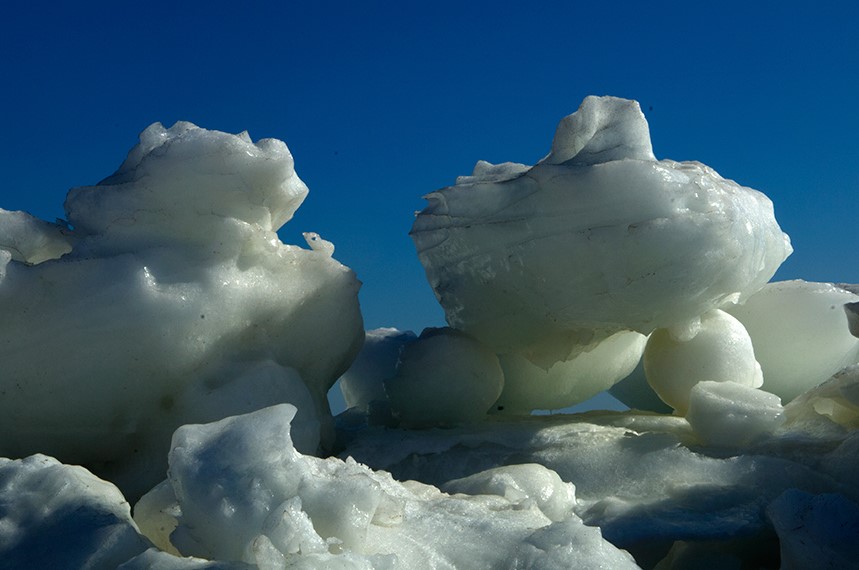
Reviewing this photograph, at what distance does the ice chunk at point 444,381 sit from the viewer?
259 cm

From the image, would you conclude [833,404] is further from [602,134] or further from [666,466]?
[602,134]

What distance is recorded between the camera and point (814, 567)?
1620mm

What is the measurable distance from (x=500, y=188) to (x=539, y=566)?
115 centimetres

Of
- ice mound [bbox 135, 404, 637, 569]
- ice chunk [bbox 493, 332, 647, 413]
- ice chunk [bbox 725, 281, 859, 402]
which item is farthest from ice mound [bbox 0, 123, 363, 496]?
ice chunk [bbox 725, 281, 859, 402]

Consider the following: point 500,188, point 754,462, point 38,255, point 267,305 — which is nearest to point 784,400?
point 754,462

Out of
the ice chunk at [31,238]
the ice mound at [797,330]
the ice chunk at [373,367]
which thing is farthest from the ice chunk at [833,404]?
the ice chunk at [31,238]

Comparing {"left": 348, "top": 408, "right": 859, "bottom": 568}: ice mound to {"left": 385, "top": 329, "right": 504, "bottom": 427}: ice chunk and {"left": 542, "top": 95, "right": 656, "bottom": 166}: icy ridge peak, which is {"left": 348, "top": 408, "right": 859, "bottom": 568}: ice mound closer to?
{"left": 385, "top": 329, "right": 504, "bottom": 427}: ice chunk

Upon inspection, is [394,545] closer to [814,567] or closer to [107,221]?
[814,567]

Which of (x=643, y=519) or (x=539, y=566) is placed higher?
(x=643, y=519)

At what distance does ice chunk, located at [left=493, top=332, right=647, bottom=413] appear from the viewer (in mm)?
2910

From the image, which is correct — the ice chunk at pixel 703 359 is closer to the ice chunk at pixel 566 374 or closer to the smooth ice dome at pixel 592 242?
the smooth ice dome at pixel 592 242

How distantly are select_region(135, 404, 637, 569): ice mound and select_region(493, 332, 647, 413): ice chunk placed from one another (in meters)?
1.34

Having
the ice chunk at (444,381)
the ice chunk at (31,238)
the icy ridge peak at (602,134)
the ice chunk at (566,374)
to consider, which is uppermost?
the icy ridge peak at (602,134)

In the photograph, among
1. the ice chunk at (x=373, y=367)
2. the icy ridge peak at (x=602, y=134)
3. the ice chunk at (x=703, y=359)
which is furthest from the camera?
the ice chunk at (x=373, y=367)
